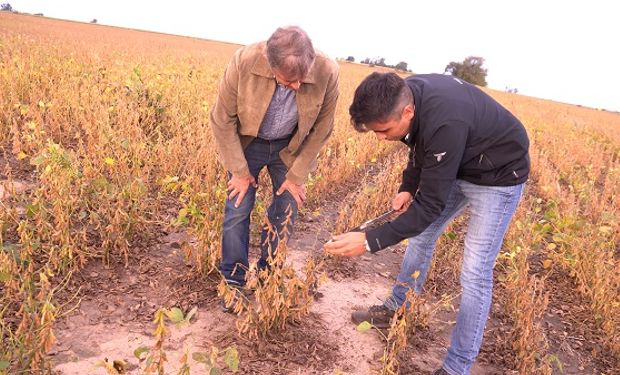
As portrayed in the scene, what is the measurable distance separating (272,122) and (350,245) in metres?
0.83

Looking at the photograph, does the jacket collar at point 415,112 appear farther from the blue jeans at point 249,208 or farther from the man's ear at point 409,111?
the blue jeans at point 249,208

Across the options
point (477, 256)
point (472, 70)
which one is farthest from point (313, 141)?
point (472, 70)

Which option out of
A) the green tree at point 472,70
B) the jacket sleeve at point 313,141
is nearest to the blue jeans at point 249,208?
the jacket sleeve at point 313,141

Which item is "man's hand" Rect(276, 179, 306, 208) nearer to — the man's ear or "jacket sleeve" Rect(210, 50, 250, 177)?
"jacket sleeve" Rect(210, 50, 250, 177)

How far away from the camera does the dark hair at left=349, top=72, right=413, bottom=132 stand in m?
1.79

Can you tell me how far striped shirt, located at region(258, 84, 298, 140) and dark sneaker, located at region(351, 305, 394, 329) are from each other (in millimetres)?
1216

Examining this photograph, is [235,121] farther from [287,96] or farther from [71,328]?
[71,328]

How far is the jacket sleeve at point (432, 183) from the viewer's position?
1845 millimetres

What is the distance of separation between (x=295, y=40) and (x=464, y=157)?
938 mm

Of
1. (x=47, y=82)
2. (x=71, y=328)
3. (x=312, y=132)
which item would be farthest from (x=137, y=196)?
(x=47, y=82)

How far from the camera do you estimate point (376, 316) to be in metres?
2.76

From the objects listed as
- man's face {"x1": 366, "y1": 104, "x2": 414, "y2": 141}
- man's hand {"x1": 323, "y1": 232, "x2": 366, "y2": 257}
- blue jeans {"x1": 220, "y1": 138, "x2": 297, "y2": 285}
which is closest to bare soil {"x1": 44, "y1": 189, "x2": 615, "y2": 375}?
blue jeans {"x1": 220, "y1": 138, "x2": 297, "y2": 285}

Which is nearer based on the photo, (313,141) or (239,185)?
(239,185)

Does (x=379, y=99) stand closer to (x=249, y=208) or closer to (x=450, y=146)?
(x=450, y=146)
